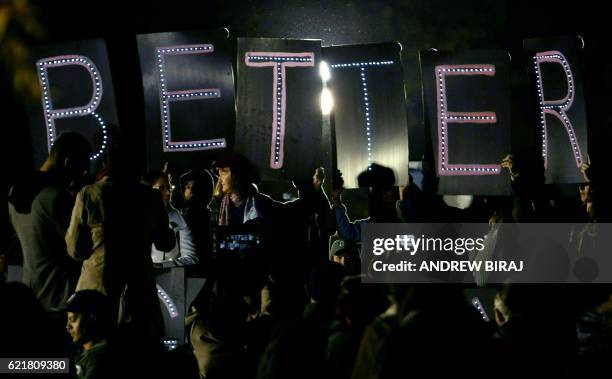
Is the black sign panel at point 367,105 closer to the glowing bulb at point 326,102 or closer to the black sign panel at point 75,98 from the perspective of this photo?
the glowing bulb at point 326,102

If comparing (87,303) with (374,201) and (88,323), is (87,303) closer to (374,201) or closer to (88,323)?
(88,323)

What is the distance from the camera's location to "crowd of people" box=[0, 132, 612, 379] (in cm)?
384

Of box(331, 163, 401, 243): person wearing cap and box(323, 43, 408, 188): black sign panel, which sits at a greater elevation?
box(323, 43, 408, 188): black sign panel

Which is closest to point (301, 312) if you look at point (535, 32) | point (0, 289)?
point (0, 289)

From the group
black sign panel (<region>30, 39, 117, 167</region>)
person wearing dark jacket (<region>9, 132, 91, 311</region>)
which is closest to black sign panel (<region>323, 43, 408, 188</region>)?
black sign panel (<region>30, 39, 117, 167</region>)

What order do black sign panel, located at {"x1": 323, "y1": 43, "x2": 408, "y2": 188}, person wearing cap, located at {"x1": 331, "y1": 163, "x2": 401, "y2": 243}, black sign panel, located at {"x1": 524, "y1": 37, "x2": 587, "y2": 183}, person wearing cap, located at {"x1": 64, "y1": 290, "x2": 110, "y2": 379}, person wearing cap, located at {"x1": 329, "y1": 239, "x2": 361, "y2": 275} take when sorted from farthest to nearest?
black sign panel, located at {"x1": 524, "y1": 37, "x2": 587, "y2": 183}, black sign panel, located at {"x1": 323, "y1": 43, "x2": 408, "y2": 188}, person wearing cap, located at {"x1": 331, "y1": 163, "x2": 401, "y2": 243}, person wearing cap, located at {"x1": 329, "y1": 239, "x2": 361, "y2": 275}, person wearing cap, located at {"x1": 64, "y1": 290, "x2": 110, "y2": 379}

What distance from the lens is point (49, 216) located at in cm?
638

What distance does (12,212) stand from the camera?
6457mm

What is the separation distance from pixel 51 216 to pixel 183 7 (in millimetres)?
4933

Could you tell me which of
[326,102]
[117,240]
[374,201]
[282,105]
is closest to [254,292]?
[117,240]

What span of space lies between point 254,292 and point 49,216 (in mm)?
1664

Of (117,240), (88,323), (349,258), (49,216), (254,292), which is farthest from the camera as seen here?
(349,258)

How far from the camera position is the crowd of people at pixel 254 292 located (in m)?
3.84

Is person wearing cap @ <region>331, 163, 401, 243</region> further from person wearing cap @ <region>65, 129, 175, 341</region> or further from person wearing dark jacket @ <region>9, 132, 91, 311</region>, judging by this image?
person wearing dark jacket @ <region>9, 132, 91, 311</region>
